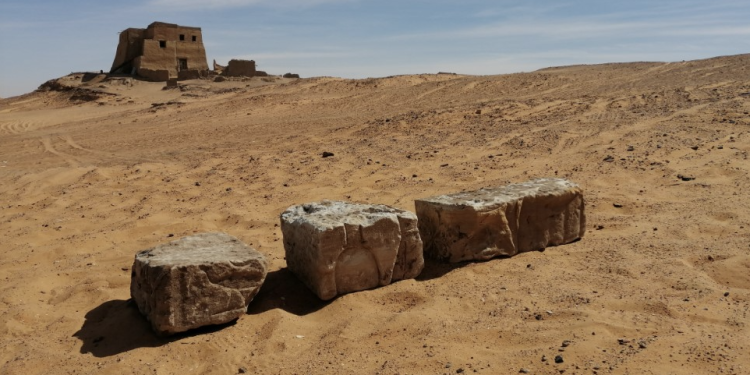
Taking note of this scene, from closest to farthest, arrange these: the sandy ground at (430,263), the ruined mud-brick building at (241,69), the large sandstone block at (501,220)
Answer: the sandy ground at (430,263) < the large sandstone block at (501,220) < the ruined mud-brick building at (241,69)

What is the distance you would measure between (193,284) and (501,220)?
2.25 m

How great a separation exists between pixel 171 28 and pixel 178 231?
23941 millimetres

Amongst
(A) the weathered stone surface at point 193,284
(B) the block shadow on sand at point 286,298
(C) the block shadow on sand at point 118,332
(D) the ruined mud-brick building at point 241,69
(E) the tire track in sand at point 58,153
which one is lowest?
(C) the block shadow on sand at point 118,332

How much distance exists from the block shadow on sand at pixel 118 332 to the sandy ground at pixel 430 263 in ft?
0.04

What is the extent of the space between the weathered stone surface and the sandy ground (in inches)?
4.6

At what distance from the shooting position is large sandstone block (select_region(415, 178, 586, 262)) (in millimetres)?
4328

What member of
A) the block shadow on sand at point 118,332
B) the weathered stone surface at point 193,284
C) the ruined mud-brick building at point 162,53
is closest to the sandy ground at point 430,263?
the block shadow on sand at point 118,332

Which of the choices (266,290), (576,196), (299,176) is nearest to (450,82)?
(299,176)

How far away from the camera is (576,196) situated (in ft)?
15.6

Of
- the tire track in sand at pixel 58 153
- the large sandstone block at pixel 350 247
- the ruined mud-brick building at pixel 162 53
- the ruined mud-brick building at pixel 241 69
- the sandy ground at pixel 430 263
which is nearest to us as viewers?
the sandy ground at pixel 430 263

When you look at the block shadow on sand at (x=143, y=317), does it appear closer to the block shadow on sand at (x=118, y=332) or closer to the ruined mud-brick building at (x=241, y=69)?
the block shadow on sand at (x=118, y=332)

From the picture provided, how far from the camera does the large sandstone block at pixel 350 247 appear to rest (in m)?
3.78

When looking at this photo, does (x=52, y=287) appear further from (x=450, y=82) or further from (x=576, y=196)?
(x=450, y=82)

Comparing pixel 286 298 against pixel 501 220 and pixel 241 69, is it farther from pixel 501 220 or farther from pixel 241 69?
pixel 241 69
